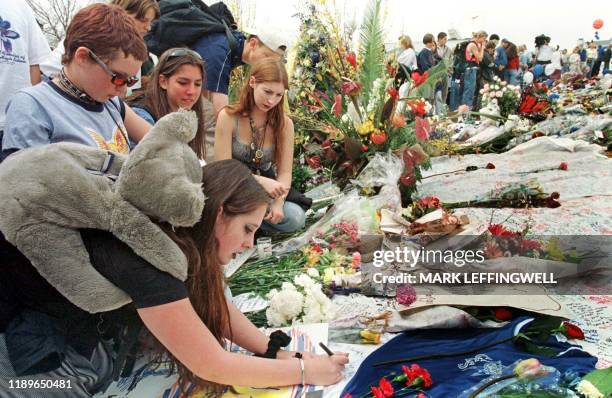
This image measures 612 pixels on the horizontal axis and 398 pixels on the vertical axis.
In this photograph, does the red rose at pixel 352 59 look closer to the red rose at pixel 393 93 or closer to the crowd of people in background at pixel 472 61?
the red rose at pixel 393 93

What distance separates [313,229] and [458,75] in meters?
7.27

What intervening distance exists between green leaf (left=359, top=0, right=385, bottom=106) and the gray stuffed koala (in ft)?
8.97

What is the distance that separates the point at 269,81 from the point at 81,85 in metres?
1.29

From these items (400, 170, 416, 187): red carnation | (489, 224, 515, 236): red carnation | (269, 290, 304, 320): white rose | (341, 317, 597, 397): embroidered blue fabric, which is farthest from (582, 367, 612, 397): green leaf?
(400, 170, 416, 187): red carnation

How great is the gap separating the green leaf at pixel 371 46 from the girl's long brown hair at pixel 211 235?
251 cm

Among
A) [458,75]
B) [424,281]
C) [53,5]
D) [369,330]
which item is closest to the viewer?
[369,330]

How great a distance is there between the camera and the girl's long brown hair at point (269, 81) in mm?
2711

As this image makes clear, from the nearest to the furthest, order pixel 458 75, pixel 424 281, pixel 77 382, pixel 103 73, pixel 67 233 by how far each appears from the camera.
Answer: pixel 67 233 → pixel 77 382 → pixel 103 73 → pixel 424 281 → pixel 458 75

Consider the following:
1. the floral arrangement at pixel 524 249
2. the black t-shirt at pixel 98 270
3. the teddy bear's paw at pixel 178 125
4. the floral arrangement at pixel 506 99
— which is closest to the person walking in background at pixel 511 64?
the floral arrangement at pixel 506 99

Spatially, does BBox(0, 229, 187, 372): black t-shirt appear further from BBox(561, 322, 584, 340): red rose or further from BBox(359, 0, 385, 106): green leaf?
BBox(359, 0, 385, 106): green leaf

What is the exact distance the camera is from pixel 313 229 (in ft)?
9.62

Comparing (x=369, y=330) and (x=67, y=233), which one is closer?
(x=67, y=233)

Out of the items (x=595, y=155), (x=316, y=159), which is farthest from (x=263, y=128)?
(x=595, y=155)

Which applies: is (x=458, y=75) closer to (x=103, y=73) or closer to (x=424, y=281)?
(x=424, y=281)
